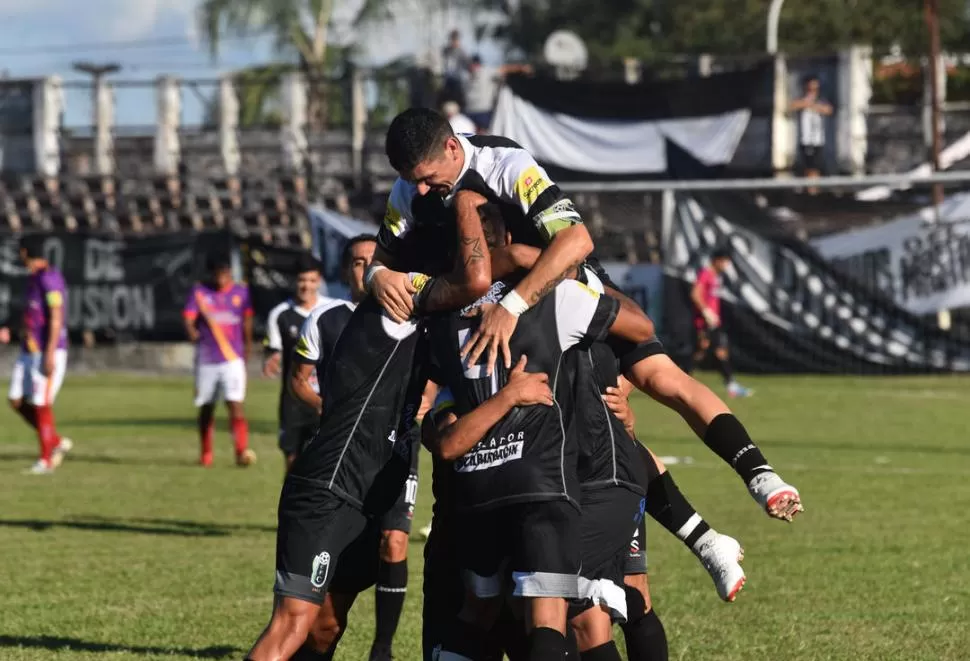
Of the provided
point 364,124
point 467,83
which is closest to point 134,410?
point 467,83

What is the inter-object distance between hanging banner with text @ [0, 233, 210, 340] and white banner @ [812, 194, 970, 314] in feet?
39.8

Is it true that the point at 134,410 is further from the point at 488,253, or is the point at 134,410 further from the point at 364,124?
the point at 488,253

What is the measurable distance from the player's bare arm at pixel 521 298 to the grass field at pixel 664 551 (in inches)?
112

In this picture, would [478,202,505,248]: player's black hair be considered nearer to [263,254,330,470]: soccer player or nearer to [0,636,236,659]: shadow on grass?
[0,636,236,659]: shadow on grass

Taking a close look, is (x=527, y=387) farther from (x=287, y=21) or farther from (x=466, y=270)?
(x=287, y=21)

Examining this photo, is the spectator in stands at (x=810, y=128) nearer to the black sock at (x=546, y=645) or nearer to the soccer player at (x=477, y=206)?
the soccer player at (x=477, y=206)

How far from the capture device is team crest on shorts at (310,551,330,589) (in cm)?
630

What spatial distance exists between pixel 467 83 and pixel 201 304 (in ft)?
60.0

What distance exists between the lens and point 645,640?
675 cm

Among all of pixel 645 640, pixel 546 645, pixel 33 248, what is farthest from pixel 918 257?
pixel 546 645

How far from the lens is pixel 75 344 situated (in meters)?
33.1

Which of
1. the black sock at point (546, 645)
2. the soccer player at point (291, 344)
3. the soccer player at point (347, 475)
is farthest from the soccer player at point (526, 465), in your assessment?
the soccer player at point (291, 344)

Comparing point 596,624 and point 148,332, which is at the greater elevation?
point 596,624

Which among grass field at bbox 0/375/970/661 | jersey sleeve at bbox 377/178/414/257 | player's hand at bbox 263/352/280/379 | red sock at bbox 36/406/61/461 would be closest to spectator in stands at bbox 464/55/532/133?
grass field at bbox 0/375/970/661
